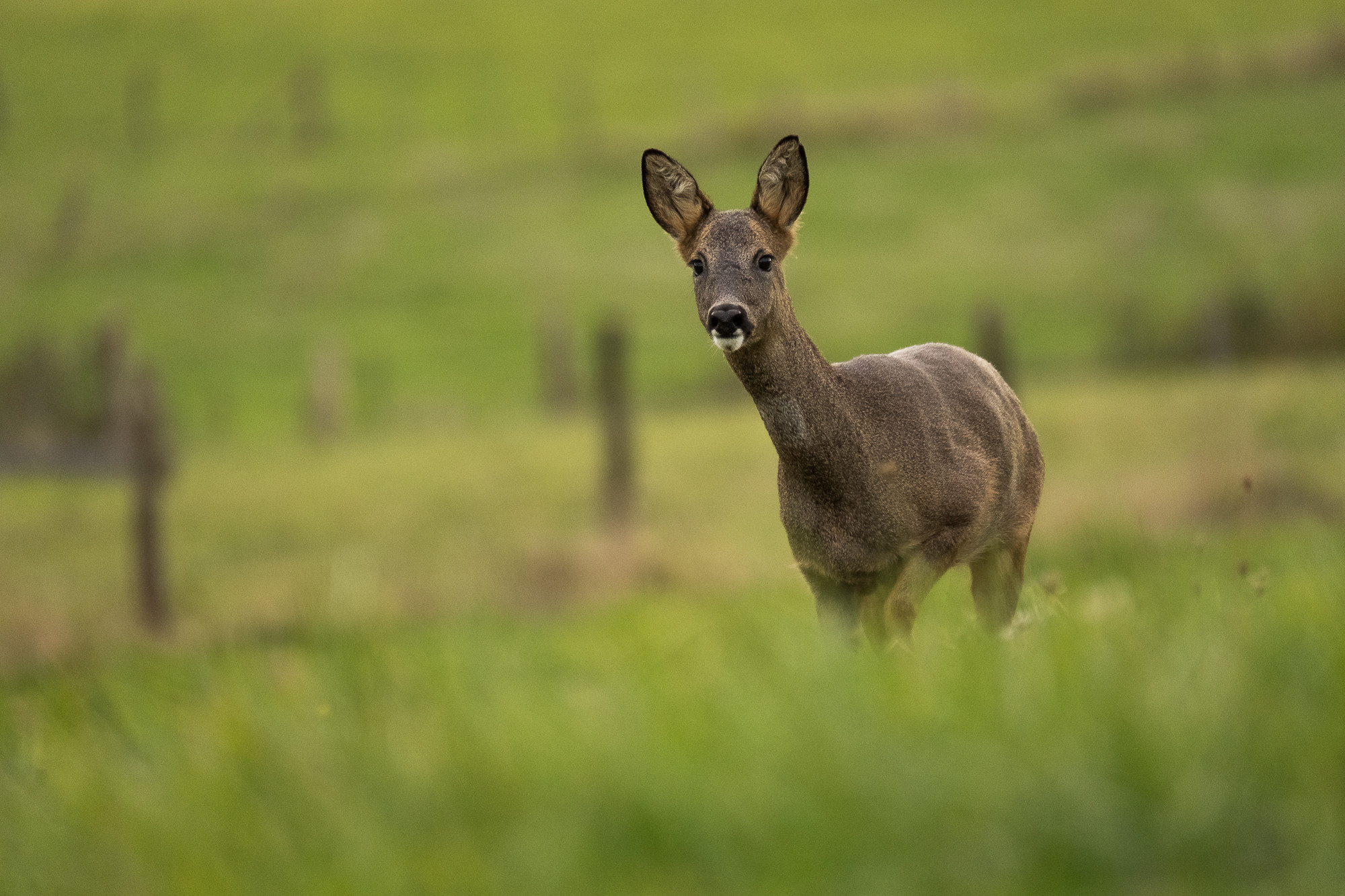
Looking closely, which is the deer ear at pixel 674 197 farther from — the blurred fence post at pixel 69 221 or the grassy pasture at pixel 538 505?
the blurred fence post at pixel 69 221

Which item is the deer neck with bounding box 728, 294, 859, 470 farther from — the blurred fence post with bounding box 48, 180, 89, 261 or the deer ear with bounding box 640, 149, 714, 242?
the blurred fence post with bounding box 48, 180, 89, 261

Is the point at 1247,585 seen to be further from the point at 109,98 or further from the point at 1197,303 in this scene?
the point at 109,98

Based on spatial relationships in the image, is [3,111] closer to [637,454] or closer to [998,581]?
[637,454]

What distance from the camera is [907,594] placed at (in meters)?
4.78

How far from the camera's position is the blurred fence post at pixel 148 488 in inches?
647

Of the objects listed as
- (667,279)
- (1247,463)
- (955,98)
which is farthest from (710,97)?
(1247,463)

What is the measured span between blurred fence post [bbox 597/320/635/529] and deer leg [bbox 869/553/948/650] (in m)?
11.9

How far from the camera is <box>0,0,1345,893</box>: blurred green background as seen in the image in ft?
8.02

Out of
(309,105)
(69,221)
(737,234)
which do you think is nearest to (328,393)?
(69,221)

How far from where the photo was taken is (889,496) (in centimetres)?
509

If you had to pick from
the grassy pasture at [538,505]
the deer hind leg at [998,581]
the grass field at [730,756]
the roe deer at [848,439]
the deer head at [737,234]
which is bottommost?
the grassy pasture at [538,505]

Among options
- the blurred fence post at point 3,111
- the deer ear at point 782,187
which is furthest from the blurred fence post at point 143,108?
the deer ear at point 782,187

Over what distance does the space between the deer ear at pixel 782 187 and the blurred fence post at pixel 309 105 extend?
57363 mm

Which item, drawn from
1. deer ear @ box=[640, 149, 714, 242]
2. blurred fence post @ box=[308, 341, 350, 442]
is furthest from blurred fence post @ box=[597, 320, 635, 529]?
blurred fence post @ box=[308, 341, 350, 442]
